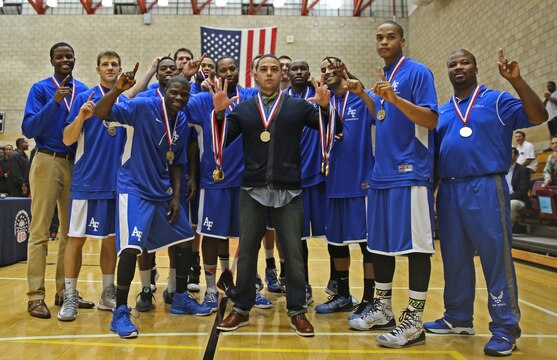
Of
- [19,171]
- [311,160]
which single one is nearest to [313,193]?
[311,160]

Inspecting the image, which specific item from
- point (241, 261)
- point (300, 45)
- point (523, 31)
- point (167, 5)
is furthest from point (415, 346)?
point (167, 5)

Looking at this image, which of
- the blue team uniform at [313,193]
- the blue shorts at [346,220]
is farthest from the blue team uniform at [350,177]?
the blue team uniform at [313,193]

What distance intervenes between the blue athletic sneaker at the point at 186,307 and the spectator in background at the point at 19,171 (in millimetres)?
7461

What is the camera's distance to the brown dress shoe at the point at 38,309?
3.36m

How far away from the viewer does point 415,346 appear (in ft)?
9.35

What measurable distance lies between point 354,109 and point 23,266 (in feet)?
16.8

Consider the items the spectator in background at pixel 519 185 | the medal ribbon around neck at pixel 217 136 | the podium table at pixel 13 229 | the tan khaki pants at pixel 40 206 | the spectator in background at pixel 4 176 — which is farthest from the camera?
the spectator in background at pixel 4 176

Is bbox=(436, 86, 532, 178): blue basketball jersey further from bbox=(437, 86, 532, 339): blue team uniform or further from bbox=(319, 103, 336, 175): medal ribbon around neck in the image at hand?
bbox=(319, 103, 336, 175): medal ribbon around neck

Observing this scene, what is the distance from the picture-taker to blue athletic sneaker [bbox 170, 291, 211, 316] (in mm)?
3551

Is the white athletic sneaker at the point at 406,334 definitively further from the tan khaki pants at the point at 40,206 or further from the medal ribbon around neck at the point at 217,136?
the tan khaki pants at the point at 40,206

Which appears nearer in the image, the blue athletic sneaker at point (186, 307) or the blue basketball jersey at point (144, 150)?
the blue basketball jersey at point (144, 150)

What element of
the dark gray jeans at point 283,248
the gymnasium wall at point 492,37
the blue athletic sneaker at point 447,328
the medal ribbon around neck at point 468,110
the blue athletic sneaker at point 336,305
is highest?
the gymnasium wall at point 492,37

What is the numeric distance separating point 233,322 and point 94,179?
159 cm

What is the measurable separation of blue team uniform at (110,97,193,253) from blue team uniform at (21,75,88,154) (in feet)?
2.42
